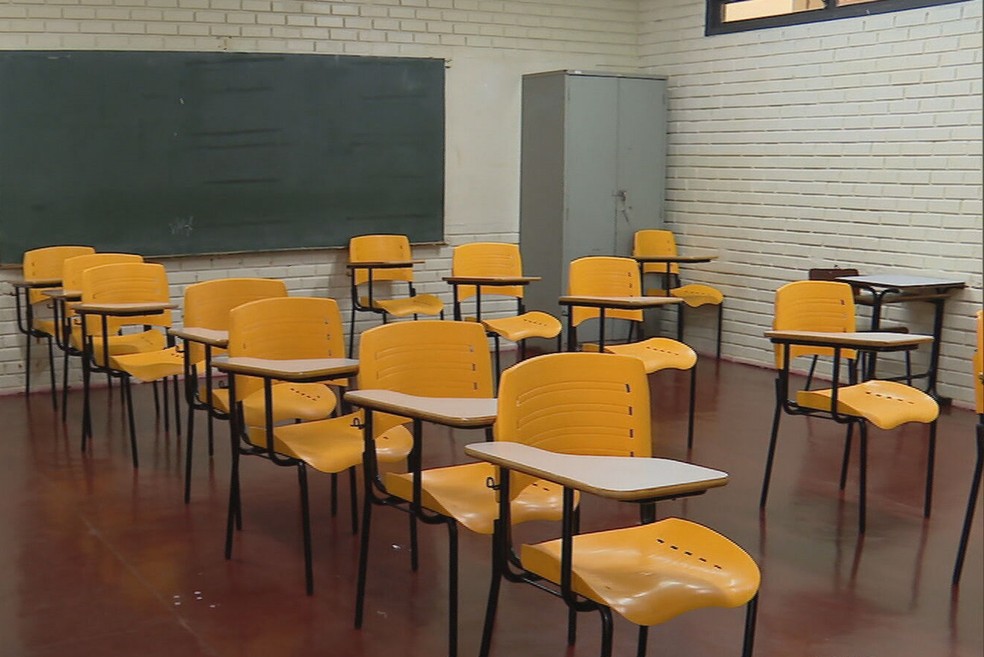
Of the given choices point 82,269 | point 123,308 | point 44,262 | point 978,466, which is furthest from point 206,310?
point 978,466

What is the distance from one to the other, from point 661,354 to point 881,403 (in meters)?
1.23

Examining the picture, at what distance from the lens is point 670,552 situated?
2555mm

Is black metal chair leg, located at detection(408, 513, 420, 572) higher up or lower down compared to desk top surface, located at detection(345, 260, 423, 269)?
lower down

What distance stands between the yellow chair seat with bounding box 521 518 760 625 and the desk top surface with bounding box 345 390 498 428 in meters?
0.38

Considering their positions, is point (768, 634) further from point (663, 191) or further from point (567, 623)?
point (663, 191)

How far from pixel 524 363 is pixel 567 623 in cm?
108

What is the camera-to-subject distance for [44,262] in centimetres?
648

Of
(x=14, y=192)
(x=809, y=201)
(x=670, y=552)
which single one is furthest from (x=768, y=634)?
(x=14, y=192)

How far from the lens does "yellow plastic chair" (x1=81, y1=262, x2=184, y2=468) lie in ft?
16.6

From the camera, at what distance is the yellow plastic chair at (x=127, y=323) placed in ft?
16.6

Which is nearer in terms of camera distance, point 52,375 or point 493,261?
point 52,375

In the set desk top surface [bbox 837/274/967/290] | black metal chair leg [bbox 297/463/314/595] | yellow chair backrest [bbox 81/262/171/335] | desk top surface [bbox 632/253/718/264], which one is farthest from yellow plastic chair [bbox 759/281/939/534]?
yellow chair backrest [bbox 81/262/171/335]

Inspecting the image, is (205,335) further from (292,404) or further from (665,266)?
(665,266)

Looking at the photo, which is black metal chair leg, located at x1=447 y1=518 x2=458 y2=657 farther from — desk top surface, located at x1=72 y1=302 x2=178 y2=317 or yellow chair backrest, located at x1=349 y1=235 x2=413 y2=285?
yellow chair backrest, located at x1=349 y1=235 x2=413 y2=285
